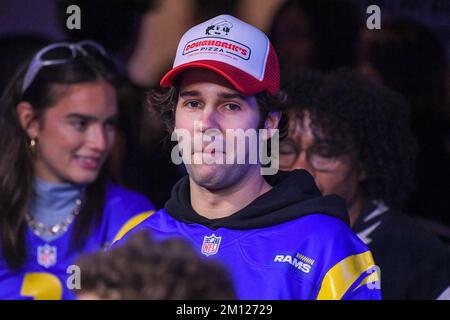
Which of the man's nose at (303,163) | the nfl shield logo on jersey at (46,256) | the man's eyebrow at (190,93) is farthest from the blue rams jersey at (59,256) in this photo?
the man's eyebrow at (190,93)

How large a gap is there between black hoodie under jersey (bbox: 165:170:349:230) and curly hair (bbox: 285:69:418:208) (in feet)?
3.25

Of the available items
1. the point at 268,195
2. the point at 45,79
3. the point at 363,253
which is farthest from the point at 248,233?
the point at 45,79

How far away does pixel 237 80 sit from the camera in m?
2.62

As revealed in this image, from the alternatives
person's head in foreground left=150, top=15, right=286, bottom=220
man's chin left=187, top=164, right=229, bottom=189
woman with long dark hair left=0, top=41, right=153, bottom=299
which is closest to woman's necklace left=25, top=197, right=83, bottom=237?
woman with long dark hair left=0, top=41, right=153, bottom=299

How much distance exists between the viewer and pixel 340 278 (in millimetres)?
2494

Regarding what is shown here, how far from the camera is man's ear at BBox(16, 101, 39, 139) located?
404cm

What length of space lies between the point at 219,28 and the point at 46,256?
1467 mm

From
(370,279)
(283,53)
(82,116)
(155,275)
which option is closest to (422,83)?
(283,53)

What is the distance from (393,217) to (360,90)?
0.51 m

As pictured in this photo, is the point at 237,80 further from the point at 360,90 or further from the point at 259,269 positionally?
the point at 360,90

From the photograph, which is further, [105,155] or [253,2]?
[253,2]

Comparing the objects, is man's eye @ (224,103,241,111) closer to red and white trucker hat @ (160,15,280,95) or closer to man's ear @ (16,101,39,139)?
red and white trucker hat @ (160,15,280,95)
